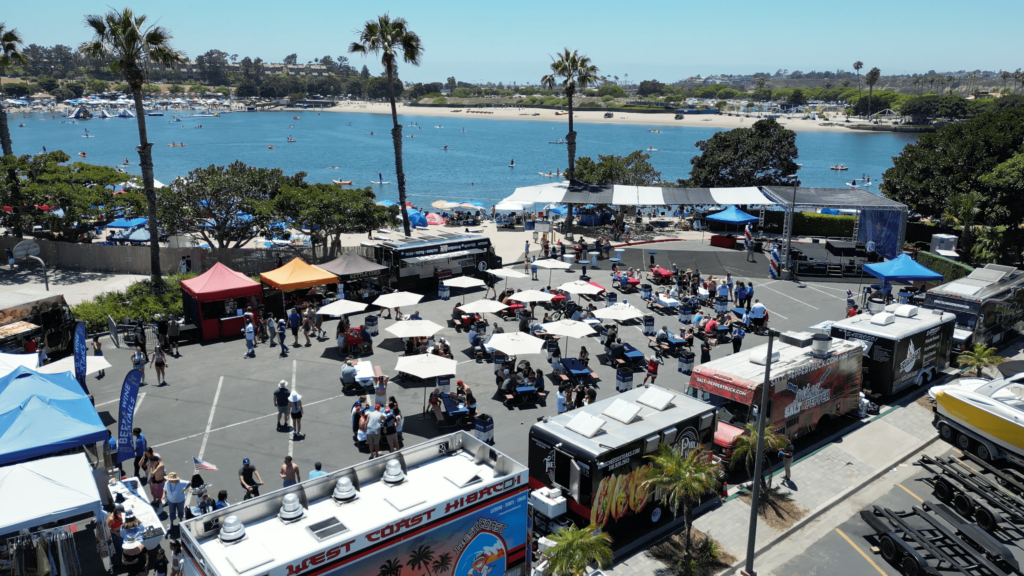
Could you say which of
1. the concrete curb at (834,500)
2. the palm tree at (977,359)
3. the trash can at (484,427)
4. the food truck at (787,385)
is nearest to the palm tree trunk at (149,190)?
the trash can at (484,427)

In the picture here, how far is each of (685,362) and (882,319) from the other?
234 inches

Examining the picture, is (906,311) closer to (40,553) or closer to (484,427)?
(484,427)

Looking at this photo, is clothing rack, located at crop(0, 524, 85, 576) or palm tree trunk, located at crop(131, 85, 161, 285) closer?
clothing rack, located at crop(0, 524, 85, 576)

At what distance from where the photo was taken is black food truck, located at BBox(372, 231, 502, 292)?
30062 millimetres

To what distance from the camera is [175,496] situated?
1348cm

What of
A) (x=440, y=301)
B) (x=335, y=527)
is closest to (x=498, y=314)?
(x=440, y=301)

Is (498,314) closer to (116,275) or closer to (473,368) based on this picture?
(473,368)

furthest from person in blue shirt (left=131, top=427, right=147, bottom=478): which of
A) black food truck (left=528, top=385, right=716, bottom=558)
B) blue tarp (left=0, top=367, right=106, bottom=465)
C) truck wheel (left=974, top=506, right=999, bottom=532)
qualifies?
truck wheel (left=974, top=506, right=999, bottom=532)

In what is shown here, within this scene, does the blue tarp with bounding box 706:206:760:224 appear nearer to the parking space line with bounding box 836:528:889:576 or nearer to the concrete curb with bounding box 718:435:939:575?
the concrete curb with bounding box 718:435:939:575

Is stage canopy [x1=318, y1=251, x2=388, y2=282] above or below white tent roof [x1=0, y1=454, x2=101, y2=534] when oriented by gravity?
below

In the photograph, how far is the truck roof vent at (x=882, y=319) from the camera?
20.6 metres

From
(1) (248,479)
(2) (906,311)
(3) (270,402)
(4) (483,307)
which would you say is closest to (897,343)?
(2) (906,311)

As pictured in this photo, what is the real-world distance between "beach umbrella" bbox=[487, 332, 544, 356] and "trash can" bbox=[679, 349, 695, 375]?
4.87 meters

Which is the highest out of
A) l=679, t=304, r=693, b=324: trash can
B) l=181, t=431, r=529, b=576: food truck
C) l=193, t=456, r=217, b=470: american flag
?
l=181, t=431, r=529, b=576: food truck
